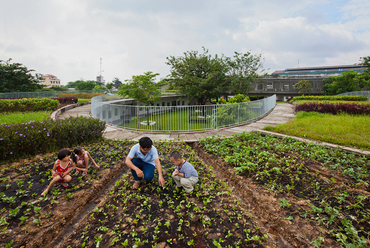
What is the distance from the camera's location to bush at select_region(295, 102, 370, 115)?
1062 centimetres

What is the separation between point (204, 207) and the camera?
3281 mm

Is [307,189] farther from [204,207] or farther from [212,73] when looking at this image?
[212,73]

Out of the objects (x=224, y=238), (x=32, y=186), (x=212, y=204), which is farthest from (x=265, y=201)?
(x=32, y=186)

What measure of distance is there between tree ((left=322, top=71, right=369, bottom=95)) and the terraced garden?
33.7 meters

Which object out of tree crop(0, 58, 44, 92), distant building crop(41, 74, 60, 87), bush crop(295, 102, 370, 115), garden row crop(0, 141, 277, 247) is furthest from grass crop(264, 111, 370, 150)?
distant building crop(41, 74, 60, 87)

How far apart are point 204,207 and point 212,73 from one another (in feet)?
64.3

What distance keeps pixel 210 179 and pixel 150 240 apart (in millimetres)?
2163

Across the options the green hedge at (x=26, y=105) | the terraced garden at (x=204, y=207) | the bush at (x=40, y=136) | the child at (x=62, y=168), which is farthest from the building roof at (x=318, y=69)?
the child at (x=62, y=168)

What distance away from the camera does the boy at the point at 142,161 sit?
3.58 meters

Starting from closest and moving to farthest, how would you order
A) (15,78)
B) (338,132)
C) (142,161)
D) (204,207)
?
1. (204,207)
2. (142,161)
3. (338,132)
4. (15,78)

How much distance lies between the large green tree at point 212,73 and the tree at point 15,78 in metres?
25.6

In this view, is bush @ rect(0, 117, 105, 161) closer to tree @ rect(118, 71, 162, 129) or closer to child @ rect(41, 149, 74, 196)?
child @ rect(41, 149, 74, 196)

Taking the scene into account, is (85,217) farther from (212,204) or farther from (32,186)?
(212,204)

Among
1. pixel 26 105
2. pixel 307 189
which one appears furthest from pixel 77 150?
pixel 26 105
